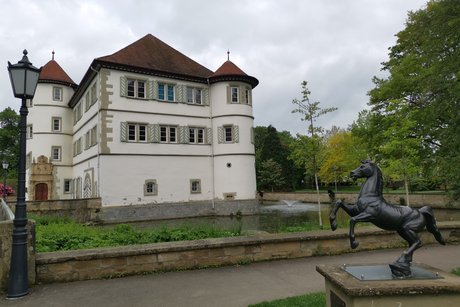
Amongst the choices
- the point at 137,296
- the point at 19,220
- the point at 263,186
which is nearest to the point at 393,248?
the point at 137,296

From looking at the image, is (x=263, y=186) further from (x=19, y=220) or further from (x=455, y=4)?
(x=19, y=220)

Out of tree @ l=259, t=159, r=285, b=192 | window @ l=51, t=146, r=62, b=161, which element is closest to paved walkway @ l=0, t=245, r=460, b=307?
window @ l=51, t=146, r=62, b=161

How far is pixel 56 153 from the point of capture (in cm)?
3575

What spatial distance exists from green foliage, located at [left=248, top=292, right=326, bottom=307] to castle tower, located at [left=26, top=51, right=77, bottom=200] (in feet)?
114

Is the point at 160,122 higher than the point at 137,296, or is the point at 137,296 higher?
the point at 160,122

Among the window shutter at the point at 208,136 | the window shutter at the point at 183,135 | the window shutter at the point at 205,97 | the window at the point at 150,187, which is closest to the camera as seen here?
the window at the point at 150,187

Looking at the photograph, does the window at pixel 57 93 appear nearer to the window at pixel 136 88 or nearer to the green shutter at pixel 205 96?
the window at pixel 136 88

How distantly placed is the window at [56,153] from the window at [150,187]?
1406 cm

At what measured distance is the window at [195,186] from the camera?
29031mm

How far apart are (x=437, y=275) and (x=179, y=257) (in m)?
4.77

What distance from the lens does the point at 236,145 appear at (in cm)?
2942

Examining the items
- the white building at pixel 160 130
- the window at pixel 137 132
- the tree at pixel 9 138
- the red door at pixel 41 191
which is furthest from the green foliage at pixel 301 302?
the tree at pixel 9 138

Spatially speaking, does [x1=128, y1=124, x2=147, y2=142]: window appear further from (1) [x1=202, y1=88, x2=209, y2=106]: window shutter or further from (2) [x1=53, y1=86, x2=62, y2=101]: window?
(2) [x1=53, y1=86, x2=62, y2=101]: window

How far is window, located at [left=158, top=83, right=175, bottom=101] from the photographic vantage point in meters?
28.1
